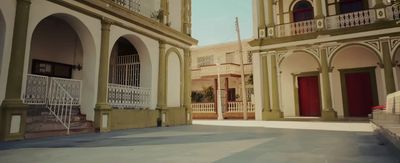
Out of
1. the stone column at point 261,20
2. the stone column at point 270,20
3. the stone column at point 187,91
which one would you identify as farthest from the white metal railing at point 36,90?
the stone column at point 270,20

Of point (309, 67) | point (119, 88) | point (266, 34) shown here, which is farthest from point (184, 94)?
point (309, 67)

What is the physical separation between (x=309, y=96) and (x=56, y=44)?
13400 millimetres

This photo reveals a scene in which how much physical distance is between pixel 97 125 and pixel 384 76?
12.6 m

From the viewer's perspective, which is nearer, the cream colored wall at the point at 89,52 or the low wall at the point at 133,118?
the cream colored wall at the point at 89,52

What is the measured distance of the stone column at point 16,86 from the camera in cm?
595

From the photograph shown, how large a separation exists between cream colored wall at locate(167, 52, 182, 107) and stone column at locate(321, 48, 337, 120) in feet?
23.9

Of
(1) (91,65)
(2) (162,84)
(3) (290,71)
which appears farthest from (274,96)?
(1) (91,65)

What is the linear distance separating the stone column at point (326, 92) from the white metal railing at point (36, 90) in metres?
12.1

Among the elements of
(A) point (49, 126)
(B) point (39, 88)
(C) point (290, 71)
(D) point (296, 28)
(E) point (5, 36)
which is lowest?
(A) point (49, 126)

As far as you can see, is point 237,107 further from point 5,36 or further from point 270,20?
point 5,36

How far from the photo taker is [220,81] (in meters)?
21.6

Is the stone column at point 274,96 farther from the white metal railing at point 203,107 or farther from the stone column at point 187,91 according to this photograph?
the white metal railing at point 203,107

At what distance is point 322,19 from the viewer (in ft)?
46.0

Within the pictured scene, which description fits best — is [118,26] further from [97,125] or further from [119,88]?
[97,125]
